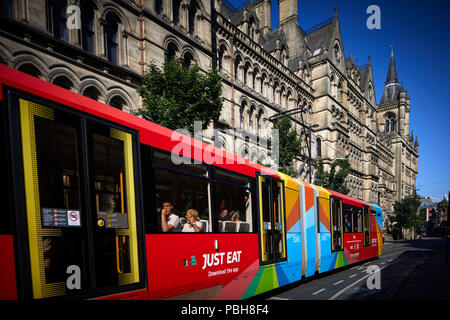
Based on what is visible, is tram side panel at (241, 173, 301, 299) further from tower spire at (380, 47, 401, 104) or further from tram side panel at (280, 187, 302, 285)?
tower spire at (380, 47, 401, 104)

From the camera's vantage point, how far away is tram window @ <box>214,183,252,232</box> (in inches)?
218

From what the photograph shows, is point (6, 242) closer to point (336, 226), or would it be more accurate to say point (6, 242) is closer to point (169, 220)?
point (169, 220)

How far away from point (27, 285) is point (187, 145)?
3012 millimetres

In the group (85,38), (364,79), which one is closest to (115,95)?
(85,38)

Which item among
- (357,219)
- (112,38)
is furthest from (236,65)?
(357,219)

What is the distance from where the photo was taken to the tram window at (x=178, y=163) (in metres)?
4.49

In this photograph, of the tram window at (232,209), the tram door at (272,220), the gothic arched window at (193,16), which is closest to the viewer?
the tram window at (232,209)

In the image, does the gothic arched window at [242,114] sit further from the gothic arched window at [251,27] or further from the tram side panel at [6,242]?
the tram side panel at [6,242]

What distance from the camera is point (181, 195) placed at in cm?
475

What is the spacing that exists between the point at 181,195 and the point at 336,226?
7958 mm

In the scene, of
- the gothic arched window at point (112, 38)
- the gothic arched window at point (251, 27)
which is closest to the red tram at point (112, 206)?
the gothic arched window at point (112, 38)

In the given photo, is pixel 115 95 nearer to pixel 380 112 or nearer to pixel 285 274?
pixel 285 274

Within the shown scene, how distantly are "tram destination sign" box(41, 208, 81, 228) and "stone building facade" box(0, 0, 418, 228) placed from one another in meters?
9.14

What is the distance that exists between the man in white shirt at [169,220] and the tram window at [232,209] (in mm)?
985
